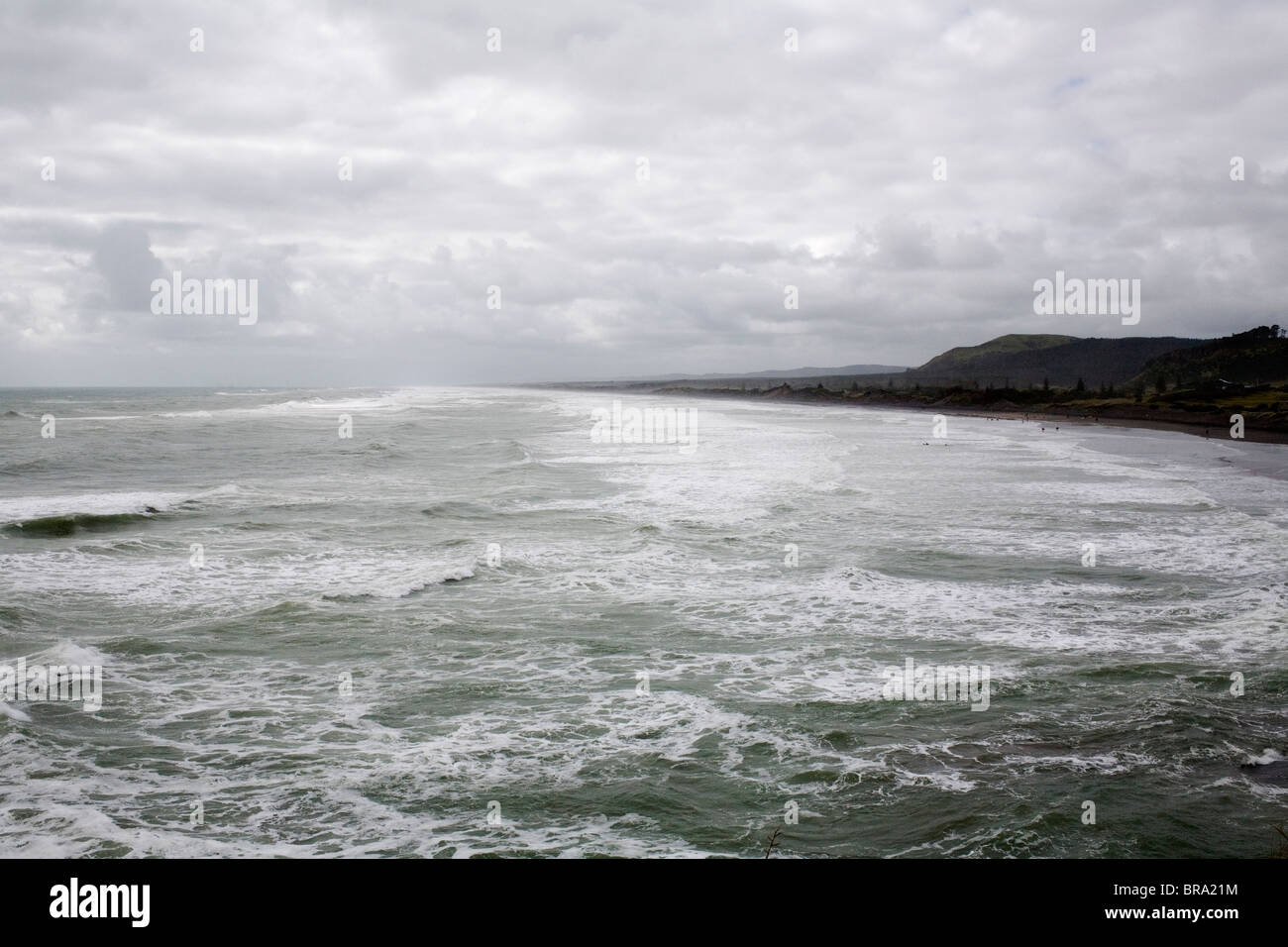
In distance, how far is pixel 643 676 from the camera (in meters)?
9.73

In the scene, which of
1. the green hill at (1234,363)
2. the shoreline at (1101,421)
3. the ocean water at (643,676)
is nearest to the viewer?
the ocean water at (643,676)

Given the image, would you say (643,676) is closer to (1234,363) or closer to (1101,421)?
(1101,421)

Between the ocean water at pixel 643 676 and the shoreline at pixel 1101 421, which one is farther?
the shoreline at pixel 1101 421

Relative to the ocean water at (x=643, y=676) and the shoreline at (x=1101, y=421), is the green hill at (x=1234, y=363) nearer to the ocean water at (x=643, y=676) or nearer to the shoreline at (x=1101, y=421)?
the shoreline at (x=1101, y=421)

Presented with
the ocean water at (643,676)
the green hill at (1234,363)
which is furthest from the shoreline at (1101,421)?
the ocean water at (643,676)

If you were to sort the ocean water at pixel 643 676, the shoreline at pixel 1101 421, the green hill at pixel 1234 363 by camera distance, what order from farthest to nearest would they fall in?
the green hill at pixel 1234 363 < the shoreline at pixel 1101 421 < the ocean water at pixel 643 676

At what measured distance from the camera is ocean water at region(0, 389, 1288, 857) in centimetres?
638

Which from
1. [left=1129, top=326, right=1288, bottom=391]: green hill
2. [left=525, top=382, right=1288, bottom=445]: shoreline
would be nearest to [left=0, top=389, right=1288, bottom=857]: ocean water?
[left=525, top=382, right=1288, bottom=445]: shoreline

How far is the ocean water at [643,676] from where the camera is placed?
251 inches

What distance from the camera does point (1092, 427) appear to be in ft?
204
